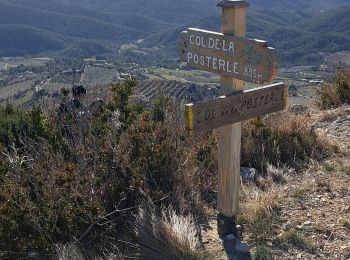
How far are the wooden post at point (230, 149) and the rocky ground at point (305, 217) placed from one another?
0.59 feet

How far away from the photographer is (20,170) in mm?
3539

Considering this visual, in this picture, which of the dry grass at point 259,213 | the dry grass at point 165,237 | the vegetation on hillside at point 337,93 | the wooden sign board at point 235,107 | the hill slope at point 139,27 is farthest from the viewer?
the hill slope at point 139,27

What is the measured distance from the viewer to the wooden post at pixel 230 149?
3.15 meters

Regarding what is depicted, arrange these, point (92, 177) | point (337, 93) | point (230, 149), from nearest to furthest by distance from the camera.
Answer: point (230, 149)
point (92, 177)
point (337, 93)

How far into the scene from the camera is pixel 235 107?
3.21 metres

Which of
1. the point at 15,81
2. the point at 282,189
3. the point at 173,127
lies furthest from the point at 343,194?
the point at 15,81

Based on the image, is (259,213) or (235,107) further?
(259,213)

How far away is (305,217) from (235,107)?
1.12 metres

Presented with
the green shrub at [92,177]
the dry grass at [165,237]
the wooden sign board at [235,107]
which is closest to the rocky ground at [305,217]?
the dry grass at [165,237]

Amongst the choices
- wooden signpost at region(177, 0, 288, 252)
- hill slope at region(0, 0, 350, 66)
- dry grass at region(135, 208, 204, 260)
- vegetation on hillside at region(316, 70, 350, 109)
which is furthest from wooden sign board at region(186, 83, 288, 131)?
hill slope at region(0, 0, 350, 66)

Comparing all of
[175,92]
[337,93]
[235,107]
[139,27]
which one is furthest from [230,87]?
[139,27]

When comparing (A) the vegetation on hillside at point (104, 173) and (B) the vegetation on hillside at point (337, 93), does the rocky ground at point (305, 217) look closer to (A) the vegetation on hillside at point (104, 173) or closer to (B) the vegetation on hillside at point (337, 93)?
(A) the vegetation on hillside at point (104, 173)

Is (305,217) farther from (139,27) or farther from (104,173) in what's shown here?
(139,27)

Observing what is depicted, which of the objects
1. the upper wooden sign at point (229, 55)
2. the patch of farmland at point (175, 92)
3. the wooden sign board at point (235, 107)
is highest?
the upper wooden sign at point (229, 55)
